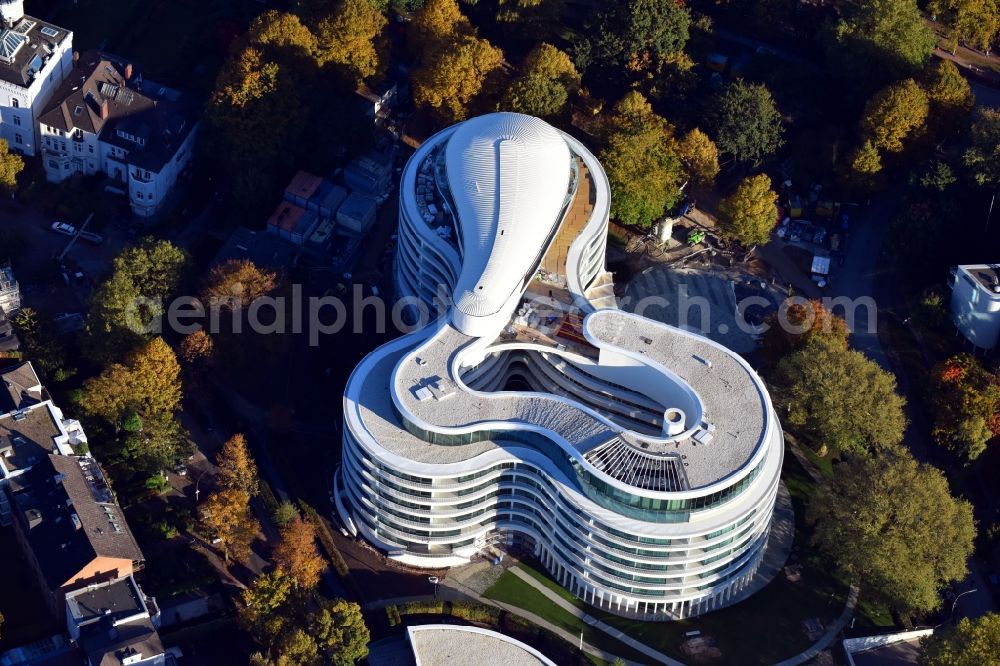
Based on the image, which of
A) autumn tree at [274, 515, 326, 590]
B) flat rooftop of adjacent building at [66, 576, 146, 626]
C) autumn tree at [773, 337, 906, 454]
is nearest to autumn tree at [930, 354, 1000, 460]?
autumn tree at [773, 337, 906, 454]

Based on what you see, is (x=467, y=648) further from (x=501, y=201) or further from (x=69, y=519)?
(x=501, y=201)

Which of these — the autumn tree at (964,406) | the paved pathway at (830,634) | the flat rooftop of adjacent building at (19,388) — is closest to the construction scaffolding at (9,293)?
the flat rooftop of adjacent building at (19,388)

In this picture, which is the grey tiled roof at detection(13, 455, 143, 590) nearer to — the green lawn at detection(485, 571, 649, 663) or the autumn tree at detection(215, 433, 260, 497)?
the autumn tree at detection(215, 433, 260, 497)

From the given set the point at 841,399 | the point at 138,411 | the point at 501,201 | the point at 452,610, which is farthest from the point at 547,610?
the point at 138,411

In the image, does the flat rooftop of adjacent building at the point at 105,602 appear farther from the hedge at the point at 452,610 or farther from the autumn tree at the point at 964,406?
the autumn tree at the point at 964,406

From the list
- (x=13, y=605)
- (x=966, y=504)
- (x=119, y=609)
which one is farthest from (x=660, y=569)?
(x=13, y=605)
